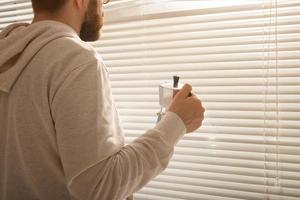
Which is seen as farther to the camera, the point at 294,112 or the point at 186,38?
the point at 186,38

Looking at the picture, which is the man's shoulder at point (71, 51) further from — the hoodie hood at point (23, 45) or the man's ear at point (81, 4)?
the man's ear at point (81, 4)

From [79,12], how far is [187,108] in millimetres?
363

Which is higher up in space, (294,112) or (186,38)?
(186,38)

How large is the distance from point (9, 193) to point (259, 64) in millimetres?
790

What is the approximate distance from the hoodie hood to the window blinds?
1.55 feet

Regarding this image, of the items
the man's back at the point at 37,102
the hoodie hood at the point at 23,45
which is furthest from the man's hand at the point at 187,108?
the hoodie hood at the point at 23,45

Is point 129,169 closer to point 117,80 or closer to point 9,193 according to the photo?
point 9,193

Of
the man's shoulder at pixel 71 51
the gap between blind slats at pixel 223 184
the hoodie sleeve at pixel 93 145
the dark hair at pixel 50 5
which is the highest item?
the dark hair at pixel 50 5

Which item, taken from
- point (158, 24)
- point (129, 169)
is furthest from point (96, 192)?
point (158, 24)

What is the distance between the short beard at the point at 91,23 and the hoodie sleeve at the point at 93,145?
0.75 feet

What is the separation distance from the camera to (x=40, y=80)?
2.64 ft

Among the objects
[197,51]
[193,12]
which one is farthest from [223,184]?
[193,12]

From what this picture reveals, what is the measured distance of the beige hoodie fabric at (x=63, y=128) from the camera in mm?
754

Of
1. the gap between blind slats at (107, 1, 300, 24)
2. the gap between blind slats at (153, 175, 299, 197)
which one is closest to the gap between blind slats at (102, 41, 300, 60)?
the gap between blind slats at (107, 1, 300, 24)
